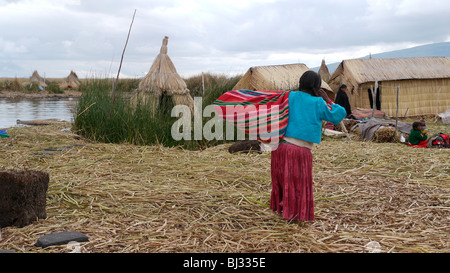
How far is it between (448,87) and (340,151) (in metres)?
10.6

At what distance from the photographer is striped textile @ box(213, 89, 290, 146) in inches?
137

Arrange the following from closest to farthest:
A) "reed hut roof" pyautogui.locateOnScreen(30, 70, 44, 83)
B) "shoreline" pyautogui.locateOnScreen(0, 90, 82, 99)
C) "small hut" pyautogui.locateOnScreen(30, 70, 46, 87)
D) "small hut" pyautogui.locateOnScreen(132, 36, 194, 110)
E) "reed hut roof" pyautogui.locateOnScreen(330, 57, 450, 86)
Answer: "small hut" pyautogui.locateOnScreen(132, 36, 194, 110) → "reed hut roof" pyautogui.locateOnScreen(330, 57, 450, 86) → "shoreline" pyautogui.locateOnScreen(0, 90, 82, 99) → "small hut" pyautogui.locateOnScreen(30, 70, 46, 87) → "reed hut roof" pyautogui.locateOnScreen(30, 70, 44, 83)

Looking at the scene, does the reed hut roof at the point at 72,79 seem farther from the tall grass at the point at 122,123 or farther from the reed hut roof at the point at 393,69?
the tall grass at the point at 122,123

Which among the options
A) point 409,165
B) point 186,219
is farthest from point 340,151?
point 186,219

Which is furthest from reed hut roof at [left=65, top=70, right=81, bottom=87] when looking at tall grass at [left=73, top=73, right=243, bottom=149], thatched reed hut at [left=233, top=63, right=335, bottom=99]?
tall grass at [left=73, top=73, right=243, bottom=149]

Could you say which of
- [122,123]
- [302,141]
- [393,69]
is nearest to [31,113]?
[122,123]

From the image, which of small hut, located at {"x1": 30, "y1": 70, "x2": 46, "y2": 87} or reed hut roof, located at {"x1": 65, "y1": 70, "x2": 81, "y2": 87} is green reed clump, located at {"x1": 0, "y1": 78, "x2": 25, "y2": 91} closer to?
small hut, located at {"x1": 30, "y1": 70, "x2": 46, "y2": 87}

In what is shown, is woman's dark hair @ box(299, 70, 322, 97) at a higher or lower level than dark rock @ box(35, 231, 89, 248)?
higher

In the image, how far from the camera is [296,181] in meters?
3.41

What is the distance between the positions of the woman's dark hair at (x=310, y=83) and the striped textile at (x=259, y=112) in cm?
16

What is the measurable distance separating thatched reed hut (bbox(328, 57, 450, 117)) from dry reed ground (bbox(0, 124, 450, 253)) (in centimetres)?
777

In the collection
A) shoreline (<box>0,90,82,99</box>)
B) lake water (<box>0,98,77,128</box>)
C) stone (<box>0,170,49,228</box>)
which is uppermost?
shoreline (<box>0,90,82,99</box>)

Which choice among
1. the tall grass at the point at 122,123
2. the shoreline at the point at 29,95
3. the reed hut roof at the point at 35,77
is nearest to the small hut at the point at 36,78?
the reed hut roof at the point at 35,77

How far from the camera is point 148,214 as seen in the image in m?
3.60
